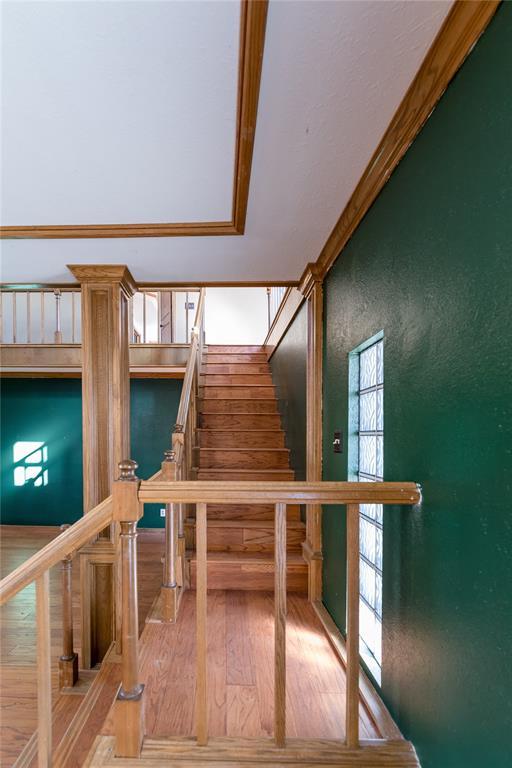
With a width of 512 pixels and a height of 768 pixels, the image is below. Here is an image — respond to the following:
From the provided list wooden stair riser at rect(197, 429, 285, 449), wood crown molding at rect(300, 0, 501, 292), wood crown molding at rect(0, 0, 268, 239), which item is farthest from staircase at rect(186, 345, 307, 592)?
wood crown molding at rect(300, 0, 501, 292)

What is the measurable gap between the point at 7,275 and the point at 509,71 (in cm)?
290

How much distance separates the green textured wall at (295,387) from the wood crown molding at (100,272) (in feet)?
4.34

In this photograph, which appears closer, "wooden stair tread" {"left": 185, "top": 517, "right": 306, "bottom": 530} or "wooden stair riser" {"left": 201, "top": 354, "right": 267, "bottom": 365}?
"wooden stair tread" {"left": 185, "top": 517, "right": 306, "bottom": 530}

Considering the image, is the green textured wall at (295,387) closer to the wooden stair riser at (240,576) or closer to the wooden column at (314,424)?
the wooden column at (314,424)

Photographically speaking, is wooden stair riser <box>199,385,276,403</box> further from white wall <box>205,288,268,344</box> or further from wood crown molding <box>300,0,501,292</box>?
wood crown molding <box>300,0,501,292</box>

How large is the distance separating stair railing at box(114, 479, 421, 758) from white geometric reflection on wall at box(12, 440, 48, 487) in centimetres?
482

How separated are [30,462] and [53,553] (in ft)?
16.2

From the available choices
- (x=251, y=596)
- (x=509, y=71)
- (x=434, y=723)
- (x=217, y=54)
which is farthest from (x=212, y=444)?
(x=509, y=71)

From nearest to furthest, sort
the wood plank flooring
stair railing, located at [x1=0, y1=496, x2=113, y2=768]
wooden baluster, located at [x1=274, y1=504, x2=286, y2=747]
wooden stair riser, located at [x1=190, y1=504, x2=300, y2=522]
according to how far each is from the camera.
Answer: stair railing, located at [x1=0, y1=496, x2=113, y2=768], wooden baluster, located at [x1=274, y1=504, x2=286, y2=747], the wood plank flooring, wooden stair riser, located at [x1=190, y1=504, x2=300, y2=522]

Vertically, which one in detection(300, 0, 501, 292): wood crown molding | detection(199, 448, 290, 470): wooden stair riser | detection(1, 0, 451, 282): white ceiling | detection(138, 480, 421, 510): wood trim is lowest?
detection(199, 448, 290, 470): wooden stair riser

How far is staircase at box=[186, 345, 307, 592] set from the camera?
8.77ft

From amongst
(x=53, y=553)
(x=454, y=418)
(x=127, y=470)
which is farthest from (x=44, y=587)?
(x=454, y=418)

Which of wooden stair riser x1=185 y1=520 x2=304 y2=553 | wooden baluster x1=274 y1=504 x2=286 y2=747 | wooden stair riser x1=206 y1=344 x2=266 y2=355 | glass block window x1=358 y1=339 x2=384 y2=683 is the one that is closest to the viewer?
wooden baluster x1=274 y1=504 x2=286 y2=747

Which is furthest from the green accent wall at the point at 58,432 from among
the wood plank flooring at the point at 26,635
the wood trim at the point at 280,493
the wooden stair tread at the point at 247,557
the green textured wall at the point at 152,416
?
the wood trim at the point at 280,493
